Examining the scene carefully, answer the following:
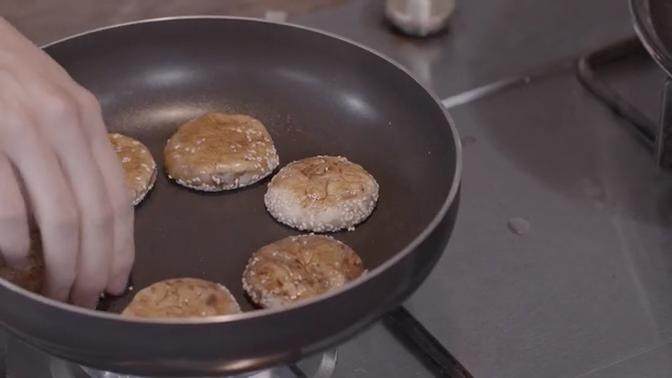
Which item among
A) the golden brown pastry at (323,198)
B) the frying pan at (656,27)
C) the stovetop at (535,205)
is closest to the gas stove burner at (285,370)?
the stovetop at (535,205)

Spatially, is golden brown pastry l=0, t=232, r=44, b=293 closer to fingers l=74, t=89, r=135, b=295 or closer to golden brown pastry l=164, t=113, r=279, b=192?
fingers l=74, t=89, r=135, b=295

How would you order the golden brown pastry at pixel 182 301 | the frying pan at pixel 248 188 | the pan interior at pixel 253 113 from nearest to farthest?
1. the frying pan at pixel 248 188
2. the golden brown pastry at pixel 182 301
3. the pan interior at pixel 253 113

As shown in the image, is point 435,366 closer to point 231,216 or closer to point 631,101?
point 231,216

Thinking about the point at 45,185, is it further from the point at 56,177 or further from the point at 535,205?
the point at 535,205

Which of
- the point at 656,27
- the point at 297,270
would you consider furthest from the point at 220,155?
the point at 656,27

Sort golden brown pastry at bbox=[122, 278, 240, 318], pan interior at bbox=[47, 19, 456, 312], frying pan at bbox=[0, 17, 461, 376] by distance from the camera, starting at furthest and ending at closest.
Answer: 1. pan interior at bbox=[47, 19, 456, 312]
2. golden brown pastry at bbox=[122, 278, 240, 318]
3. frying pan at bbox=[0, 17, 461, 376]

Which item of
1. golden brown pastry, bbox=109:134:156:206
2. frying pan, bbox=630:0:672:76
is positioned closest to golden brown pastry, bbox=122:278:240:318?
golden brown pastry, bbox=109:134:156:206

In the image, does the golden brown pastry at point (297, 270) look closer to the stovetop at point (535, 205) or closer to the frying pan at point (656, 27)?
the stovetop at point (535, 205)
